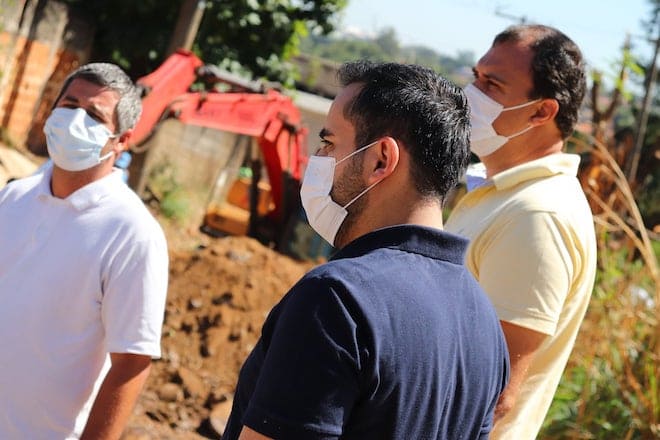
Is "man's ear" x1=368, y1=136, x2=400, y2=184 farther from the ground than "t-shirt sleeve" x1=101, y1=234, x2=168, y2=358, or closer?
farther from the ground

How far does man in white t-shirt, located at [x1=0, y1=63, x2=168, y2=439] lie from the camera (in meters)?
2.72

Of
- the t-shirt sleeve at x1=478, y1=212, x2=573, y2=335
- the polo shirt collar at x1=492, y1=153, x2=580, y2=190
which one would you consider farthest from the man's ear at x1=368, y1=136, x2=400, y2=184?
the polo shirt collar at x1=492, y1=153, x2=580, y2=190

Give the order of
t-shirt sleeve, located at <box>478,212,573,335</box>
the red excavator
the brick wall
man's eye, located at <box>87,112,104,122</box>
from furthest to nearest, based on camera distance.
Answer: the brick wall < the red excavator < man's eye, located at <box>87,112,104,122</box> < t-shirt sleeve, located at <box>478,212,573,335</box>

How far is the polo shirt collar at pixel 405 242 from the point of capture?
65.4 inches

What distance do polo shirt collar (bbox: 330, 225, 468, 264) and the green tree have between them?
48.0ft

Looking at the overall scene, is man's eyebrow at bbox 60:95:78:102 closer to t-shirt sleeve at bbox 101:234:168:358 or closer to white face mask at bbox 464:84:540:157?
t-shirt sleeve at bbox 101:234:168:358

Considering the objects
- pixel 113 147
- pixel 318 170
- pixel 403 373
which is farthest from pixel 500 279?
pixel 113 147

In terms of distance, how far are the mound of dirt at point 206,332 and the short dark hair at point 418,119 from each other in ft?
17.2

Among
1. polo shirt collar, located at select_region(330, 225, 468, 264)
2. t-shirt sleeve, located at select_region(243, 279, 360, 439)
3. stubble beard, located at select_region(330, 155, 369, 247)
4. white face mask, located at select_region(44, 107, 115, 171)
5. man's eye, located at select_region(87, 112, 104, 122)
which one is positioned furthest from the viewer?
man's eye, located at select_region(87, 112, 104, 122)

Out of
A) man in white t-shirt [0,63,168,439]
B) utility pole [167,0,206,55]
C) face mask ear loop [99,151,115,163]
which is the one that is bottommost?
utility pole [167,0,206,55]

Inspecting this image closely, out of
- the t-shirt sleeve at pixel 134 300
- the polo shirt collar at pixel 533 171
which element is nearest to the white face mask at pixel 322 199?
the t-shirt sleeve at pixel 134 300

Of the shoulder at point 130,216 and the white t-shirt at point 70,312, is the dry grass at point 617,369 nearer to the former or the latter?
the shoulder at point 130,216

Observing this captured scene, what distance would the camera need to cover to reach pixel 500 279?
2.51m

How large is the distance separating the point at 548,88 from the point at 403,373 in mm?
1728
